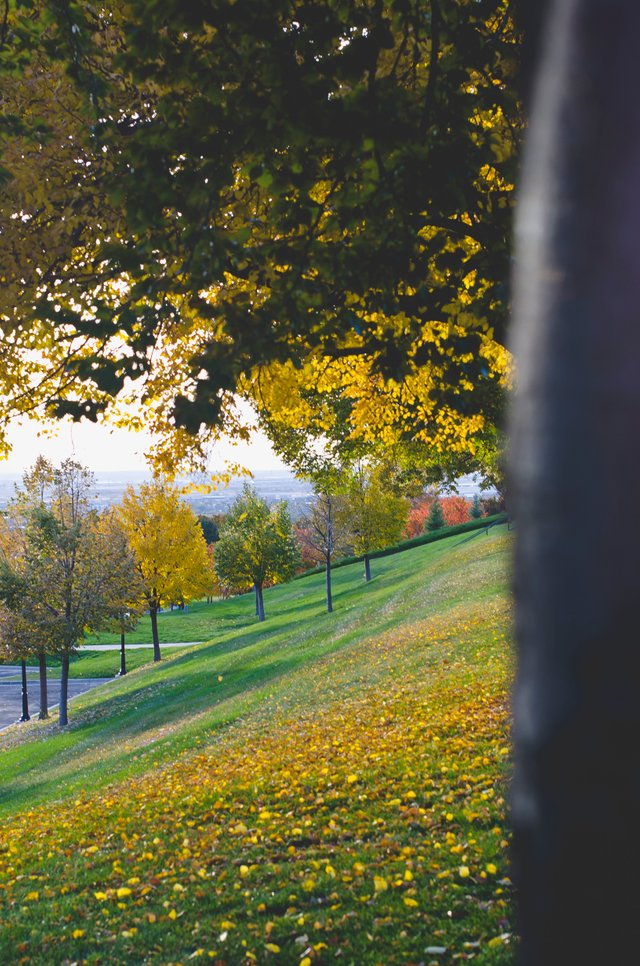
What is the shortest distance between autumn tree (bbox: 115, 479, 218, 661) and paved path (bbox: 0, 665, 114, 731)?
5.12 meters

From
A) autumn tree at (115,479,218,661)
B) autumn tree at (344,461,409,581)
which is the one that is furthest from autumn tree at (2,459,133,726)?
autumn tree at (344,461,409,581)

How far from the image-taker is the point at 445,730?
29.0 ft

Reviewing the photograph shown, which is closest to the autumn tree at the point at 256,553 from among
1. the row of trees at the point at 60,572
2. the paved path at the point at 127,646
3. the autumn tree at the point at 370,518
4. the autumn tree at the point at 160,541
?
the paved path at the point at 127,646

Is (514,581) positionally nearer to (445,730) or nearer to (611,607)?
(611,607)

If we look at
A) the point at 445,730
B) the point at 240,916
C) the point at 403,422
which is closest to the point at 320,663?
the point at 403,422

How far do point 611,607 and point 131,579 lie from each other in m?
25.7

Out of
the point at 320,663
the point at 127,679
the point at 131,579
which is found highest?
the point at 131,579

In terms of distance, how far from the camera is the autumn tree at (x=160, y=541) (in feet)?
115

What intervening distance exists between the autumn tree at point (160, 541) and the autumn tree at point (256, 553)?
290 inches

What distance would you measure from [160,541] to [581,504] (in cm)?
3536

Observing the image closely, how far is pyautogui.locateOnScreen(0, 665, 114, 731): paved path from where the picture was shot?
31.7 meters

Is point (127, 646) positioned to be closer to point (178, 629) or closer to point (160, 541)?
point (178, 629)

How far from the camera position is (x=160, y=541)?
35188 mm

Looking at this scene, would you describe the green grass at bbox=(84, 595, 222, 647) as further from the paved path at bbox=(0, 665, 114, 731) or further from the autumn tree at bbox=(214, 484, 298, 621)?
the paved path at bbox=(0, 665, 114, 731)
